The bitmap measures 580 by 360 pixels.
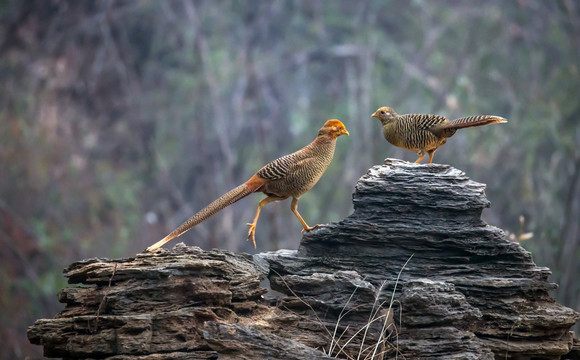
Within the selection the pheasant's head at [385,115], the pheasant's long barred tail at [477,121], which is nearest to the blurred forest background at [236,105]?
the pheasant's head at [385,115]

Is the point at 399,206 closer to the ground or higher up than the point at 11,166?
closer to the ground

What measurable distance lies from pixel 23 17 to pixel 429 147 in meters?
15.2

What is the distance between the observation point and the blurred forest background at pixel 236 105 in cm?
1809

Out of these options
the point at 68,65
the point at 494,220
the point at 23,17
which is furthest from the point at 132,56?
the point at 494,220

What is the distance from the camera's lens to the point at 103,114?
67.0 ft

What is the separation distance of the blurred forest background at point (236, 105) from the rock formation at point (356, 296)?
11304mm

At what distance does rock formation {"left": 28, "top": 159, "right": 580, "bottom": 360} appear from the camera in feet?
18.6

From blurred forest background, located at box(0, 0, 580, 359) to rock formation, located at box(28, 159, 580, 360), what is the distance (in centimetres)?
1130

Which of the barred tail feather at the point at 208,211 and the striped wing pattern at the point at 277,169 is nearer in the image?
the barred tail feather at the point at 208,211

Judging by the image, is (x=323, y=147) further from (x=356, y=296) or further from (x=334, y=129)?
(x=356, y=296)

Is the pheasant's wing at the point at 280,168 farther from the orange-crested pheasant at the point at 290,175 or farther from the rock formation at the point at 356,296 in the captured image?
the rock formation at the point at 356,296

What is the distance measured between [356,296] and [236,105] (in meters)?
15.9

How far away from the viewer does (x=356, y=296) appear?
6238 millimetres

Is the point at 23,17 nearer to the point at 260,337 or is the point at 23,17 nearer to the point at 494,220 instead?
the point at 494,220
